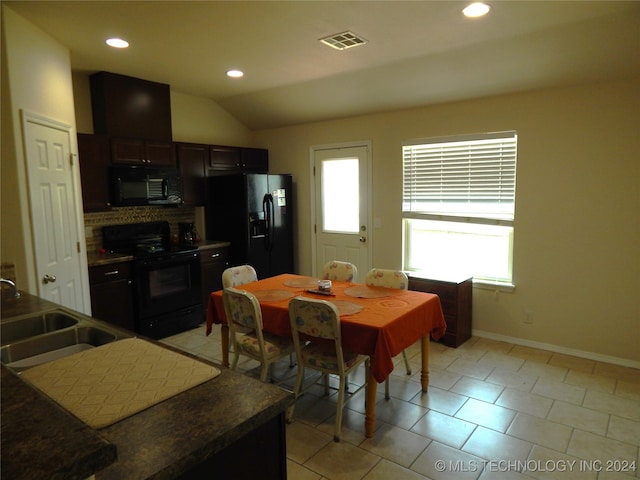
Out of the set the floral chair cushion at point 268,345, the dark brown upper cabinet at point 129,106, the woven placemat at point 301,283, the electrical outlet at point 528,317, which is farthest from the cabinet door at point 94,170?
the electrical outlet at point 528,317

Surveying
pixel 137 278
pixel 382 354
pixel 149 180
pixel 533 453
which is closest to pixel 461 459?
pixel 533 453

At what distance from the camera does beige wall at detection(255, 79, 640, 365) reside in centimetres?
340

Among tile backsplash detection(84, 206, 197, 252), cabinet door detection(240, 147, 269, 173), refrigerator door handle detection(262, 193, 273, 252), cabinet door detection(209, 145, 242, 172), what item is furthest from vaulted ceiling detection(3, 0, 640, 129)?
tile backsplash detection(84, 206, 197, 252)

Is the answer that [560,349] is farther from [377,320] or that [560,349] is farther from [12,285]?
[12,285]

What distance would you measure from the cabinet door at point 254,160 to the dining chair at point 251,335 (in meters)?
2.94

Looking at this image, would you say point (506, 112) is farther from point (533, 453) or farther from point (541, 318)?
point (533, 453)

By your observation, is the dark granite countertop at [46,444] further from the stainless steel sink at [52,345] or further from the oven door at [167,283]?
the oven door at [167,283]

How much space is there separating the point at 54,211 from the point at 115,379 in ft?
7.44

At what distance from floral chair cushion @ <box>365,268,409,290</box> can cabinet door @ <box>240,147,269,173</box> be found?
285 cm

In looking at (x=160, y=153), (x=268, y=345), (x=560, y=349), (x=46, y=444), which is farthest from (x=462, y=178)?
(x=46, y=444)

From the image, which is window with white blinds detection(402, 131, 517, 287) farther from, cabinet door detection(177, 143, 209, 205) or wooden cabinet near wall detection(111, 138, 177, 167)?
wooden cabinet near wall detection(111, 138, 177, 167)

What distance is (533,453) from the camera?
238cm

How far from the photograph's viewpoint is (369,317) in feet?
8.48

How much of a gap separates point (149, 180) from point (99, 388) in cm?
346
